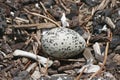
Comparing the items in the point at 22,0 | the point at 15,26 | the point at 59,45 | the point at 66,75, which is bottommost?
the point at 66,75

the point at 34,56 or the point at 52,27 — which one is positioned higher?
the point at 52,27

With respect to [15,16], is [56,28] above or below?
below

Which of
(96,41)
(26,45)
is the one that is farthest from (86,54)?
(26,45)

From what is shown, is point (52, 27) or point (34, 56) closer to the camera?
point (34, 56)

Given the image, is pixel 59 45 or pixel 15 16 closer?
pixel 59 45

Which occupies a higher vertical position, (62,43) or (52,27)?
(52,27)

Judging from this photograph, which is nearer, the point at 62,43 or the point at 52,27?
the point at 62,43

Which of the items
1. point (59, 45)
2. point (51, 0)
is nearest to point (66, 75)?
point (59, 45)

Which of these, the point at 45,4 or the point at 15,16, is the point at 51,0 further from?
the point at 15,16
